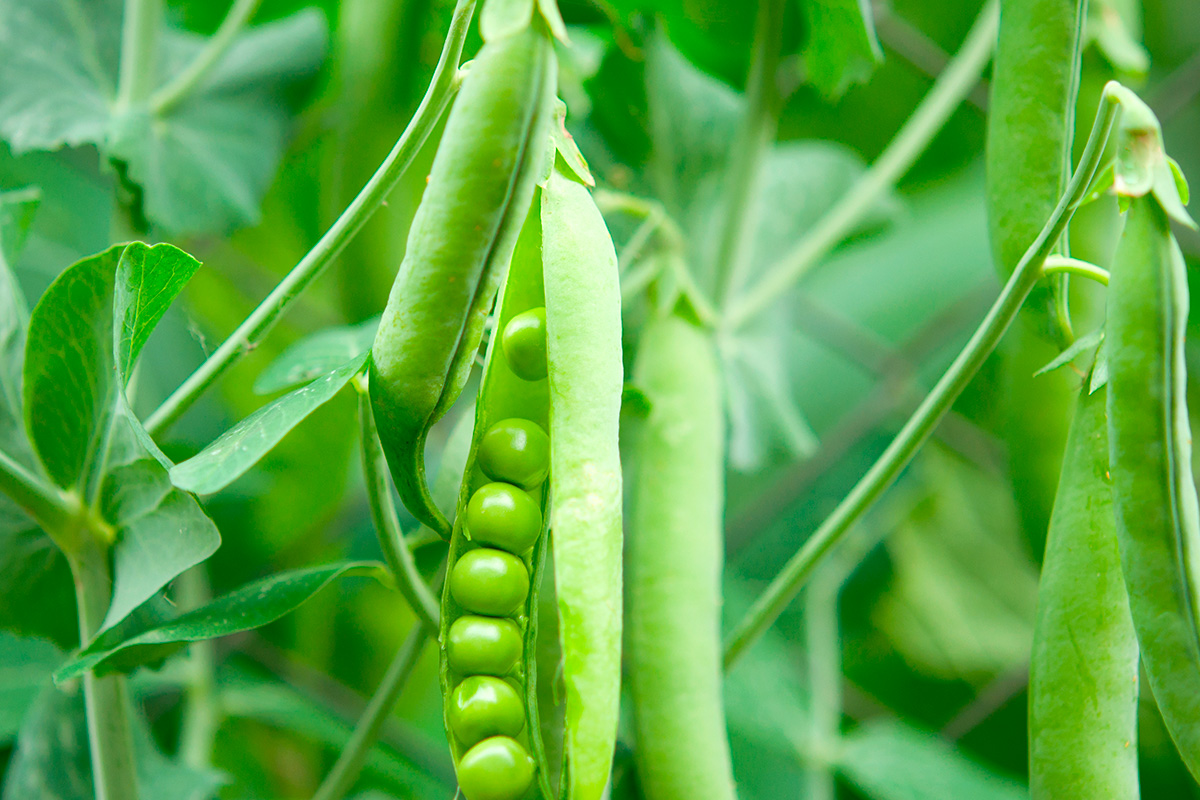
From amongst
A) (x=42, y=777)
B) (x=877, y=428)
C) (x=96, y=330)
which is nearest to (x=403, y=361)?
(x=96, y=330)

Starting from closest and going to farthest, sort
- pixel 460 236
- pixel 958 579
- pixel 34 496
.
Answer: pixel 460 236 → pixel 34 496 → pixel 958 579

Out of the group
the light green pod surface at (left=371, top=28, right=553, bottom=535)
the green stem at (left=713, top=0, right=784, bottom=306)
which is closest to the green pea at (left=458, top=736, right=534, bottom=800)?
the light green pod surface at (left=371, top=28, right=553, bottom=535)

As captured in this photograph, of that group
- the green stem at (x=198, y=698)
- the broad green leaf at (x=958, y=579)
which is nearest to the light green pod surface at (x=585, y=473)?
the green stem at (x=198, y=698)

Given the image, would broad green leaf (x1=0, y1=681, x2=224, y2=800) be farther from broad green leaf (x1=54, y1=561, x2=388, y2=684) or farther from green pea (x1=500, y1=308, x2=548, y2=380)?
green pea (x1=500, y1=308, x2=548, y2=380)

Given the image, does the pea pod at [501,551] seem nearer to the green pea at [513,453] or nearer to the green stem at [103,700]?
the green pea at [513,453]

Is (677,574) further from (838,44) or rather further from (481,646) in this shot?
(838,44)

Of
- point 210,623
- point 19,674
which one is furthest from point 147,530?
point 19,674
